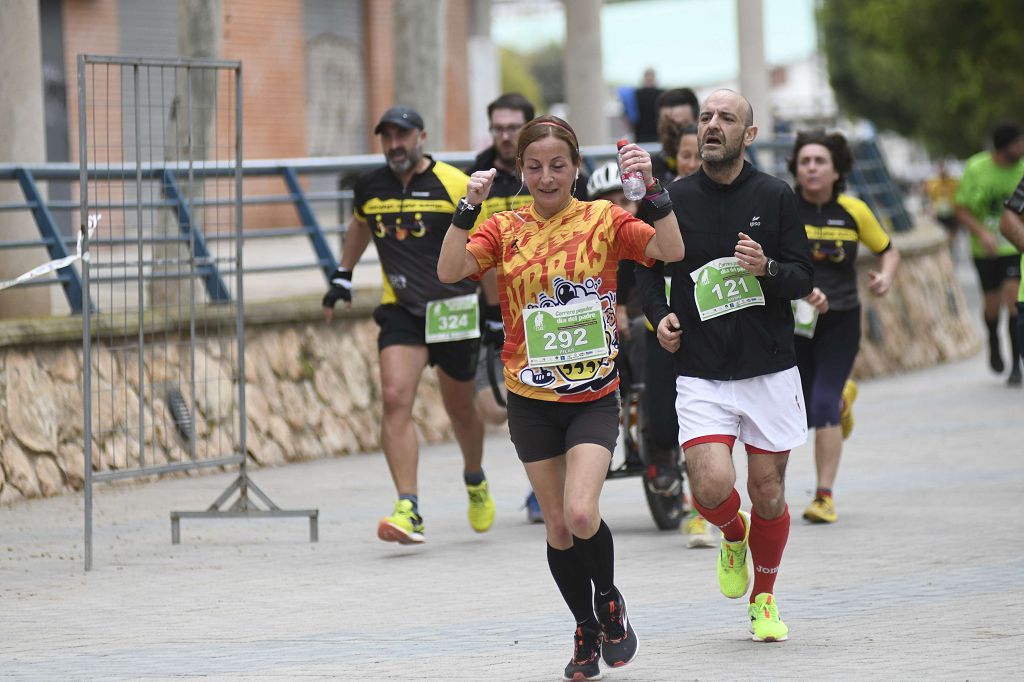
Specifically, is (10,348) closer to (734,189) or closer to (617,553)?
(617,553)

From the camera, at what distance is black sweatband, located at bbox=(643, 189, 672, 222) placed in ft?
19.6

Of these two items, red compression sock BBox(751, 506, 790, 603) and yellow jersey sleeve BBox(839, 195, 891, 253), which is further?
yellow jersey sleeve BBox(839, 195, 891, 253)

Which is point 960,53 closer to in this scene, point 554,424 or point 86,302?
point 86,302

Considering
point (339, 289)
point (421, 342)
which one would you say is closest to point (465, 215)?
point (421, 342)

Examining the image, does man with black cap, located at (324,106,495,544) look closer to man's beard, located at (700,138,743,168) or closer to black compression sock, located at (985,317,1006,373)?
man's beard, located at (700,138,743,168)

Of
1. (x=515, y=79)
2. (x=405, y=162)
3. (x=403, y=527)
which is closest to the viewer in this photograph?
(x=403, y=527)

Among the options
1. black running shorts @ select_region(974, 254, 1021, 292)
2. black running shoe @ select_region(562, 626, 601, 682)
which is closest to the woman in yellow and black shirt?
black running shoe @ select_region(562, 626, 601, 682)

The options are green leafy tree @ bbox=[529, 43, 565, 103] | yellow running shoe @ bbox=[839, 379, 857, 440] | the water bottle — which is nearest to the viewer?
the water bottle

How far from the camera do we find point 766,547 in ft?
21.6

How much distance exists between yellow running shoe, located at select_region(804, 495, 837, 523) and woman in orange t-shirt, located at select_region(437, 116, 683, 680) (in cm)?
352

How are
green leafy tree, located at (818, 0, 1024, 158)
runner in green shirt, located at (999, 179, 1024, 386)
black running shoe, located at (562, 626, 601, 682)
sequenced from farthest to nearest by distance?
green leafy tree, located at (818, 0, 1024, 158), runner in green shirt, located at (999, 179, 1024, 386), black running shoe, located at (562, 626, 601, 682)

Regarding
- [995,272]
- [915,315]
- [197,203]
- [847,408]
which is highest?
[197,203]

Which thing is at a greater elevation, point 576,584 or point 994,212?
point 994,212

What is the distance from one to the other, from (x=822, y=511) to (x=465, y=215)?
13.1 ft
